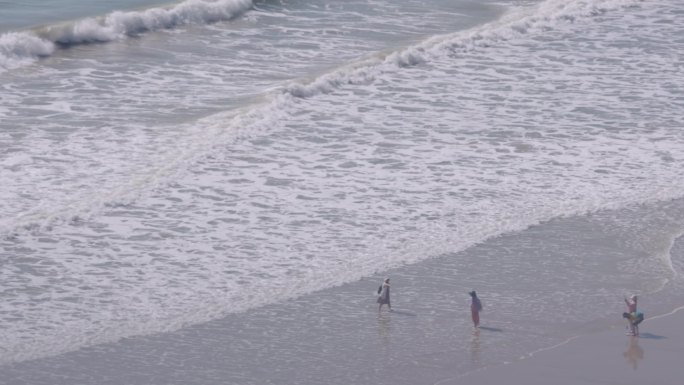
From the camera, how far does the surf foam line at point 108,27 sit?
20.3m

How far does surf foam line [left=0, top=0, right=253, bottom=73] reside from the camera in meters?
20.3

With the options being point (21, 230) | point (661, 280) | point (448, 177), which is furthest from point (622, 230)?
point (21, 230)

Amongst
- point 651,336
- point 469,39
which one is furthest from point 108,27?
point 651,336

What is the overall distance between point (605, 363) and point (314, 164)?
5547 millimetres

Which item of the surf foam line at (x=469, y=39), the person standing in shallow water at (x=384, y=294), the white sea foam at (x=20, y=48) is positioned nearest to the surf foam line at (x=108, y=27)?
the white sea foam at (x=20, y=48)

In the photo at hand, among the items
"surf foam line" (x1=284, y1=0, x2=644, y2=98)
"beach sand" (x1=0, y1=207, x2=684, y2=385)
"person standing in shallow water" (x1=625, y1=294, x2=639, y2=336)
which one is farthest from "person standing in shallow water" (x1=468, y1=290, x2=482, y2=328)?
"surf foam line" (x1=284, y1=0, x2=644, y2=98)

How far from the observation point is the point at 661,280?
40.1ft

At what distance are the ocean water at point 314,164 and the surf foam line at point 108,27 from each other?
0.04m

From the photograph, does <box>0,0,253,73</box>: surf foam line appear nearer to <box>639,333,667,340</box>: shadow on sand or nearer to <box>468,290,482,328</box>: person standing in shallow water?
<box>468,290,482,328</box>: person standing in shallow water

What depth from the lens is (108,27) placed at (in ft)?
72.0

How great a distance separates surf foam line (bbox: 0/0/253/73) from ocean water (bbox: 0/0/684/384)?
43 mm

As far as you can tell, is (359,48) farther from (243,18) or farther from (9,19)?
(9,19)

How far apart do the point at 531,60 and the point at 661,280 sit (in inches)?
359

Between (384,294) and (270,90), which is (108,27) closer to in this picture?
(270,90)
